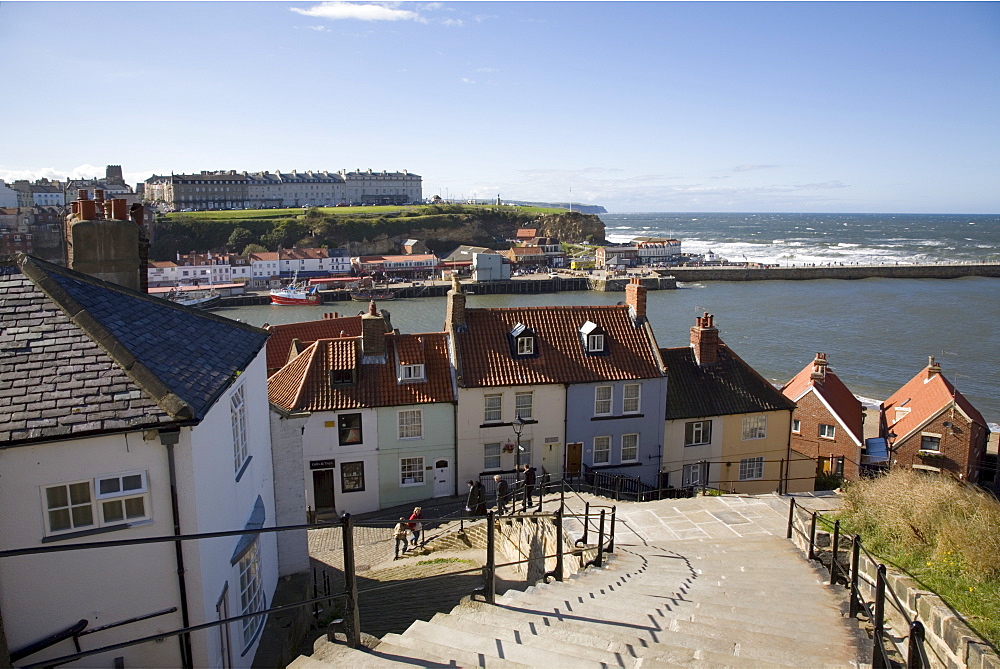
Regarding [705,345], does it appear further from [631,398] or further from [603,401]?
[603,401]

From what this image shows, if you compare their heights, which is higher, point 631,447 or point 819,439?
point 631,447

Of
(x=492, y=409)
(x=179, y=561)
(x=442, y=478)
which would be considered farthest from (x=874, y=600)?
(x=442, y=478)

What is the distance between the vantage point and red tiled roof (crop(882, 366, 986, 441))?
92.8 feet

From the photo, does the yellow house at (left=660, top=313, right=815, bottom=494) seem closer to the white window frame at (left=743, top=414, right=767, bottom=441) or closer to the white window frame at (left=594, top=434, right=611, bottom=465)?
the white window frame at (left=743, top=414, right=767, bottom=441)

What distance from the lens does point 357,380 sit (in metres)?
23.4

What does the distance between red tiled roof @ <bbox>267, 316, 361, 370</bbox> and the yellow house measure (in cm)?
1591

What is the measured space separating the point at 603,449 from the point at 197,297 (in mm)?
89299

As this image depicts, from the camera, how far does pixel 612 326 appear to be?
26031 mm

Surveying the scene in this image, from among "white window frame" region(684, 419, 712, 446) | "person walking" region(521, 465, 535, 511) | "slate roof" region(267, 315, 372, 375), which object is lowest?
"white window frame" region(684, 419, 712, 446)

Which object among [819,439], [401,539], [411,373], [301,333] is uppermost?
[411,373]

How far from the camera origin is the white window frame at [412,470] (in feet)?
76.8

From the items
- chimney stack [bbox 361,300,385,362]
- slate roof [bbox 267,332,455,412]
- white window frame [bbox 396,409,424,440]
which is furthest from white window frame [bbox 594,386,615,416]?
chimney stack [bbox 361,300,385,362]

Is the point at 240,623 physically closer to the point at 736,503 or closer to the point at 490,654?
the point at 490,654

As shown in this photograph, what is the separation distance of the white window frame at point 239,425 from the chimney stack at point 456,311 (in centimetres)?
1342
